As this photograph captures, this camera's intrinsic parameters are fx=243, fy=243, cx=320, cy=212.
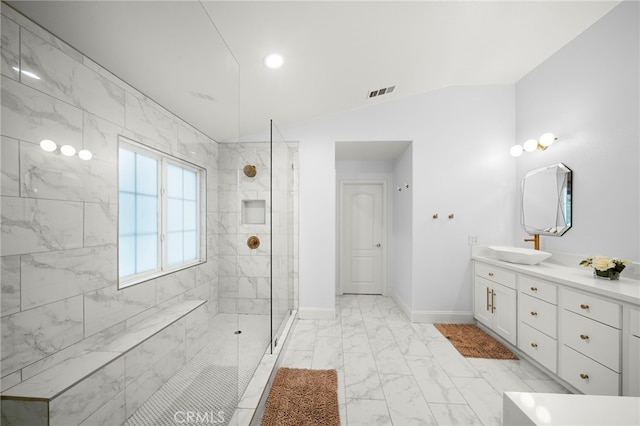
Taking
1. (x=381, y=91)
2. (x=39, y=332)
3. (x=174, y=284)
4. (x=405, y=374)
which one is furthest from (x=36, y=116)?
(x=381, y=91)

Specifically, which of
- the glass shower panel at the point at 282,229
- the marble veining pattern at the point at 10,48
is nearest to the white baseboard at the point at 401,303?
the glass shower panel at the point at 282,229

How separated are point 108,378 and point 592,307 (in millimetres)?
2475

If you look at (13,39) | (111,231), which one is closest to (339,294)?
(111,231)

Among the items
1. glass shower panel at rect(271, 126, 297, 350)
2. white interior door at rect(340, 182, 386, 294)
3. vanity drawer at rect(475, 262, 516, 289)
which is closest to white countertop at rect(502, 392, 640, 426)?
vanity drawer at rect(475, 262, 516, 289)

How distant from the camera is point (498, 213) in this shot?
2.98m

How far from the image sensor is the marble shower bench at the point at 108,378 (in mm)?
420

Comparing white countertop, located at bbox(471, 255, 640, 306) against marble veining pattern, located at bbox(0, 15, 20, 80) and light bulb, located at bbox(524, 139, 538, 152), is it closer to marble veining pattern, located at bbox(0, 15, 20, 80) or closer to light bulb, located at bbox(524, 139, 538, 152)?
light bulb, located at bbox(524, 139, 538, 152)

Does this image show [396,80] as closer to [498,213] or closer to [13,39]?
[498,213]

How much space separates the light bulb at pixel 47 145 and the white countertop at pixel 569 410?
1465mm

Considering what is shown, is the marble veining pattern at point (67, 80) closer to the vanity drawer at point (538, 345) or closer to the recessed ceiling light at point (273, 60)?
the recessed ceiling light at point (273, 60)

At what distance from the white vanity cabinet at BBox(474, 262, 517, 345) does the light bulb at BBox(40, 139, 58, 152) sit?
119 inches

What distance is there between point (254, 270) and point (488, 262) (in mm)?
2454

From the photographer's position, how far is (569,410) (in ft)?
2.76

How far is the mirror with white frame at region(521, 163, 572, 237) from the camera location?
2.32m
